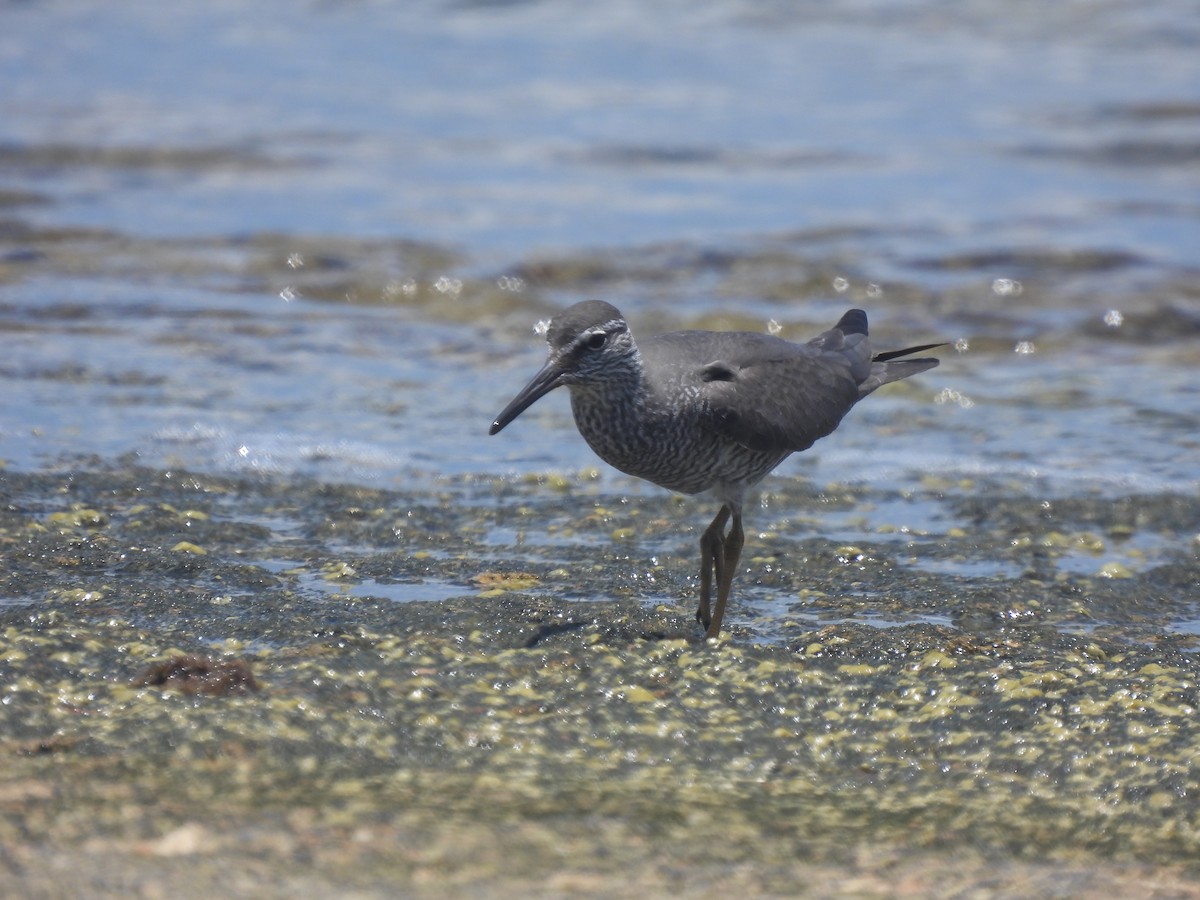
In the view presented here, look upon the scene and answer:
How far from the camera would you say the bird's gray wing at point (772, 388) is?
Result: 5.42 metres

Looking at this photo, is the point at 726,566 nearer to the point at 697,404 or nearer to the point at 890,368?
the point at 697,404

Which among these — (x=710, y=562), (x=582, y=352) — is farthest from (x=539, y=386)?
(x=710, y=562)

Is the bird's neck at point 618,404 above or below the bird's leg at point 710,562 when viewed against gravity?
above

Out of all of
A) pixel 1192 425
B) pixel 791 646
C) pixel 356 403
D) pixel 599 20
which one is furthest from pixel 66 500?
pixel 599 20

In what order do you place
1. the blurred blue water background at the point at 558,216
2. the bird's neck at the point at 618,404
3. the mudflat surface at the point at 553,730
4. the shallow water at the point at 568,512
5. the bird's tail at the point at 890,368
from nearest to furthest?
1. the mudflat surface at the point at 553,730
2. the shallow water at the point at 568,512
3. the bird's neck at the point at 618,404
4. the bird's tail at the point at 890,368
5. the blurred blue water background at the point at 558,216

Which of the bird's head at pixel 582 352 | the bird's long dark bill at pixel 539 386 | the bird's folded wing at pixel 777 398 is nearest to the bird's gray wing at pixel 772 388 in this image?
the bird's folded wing at pixel 777 398

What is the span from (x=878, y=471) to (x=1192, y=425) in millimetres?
2012

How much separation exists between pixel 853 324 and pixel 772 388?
1300 millimetres

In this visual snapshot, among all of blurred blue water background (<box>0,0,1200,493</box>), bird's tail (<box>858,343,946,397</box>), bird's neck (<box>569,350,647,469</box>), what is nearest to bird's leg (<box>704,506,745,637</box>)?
bird's neck (<box>569,350,647,469</box>)

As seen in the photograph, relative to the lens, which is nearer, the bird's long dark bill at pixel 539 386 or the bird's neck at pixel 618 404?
the bird's long dark bill at pixel 539 386

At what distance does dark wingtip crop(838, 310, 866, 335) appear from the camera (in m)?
6.80

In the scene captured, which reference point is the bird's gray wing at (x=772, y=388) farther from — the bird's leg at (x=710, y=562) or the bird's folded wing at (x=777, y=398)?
the bird's leg at (x=710, y=562)

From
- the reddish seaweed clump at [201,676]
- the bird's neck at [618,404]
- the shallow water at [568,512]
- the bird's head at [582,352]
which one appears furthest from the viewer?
the bird's neck at [618,404]

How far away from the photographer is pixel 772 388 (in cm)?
571
